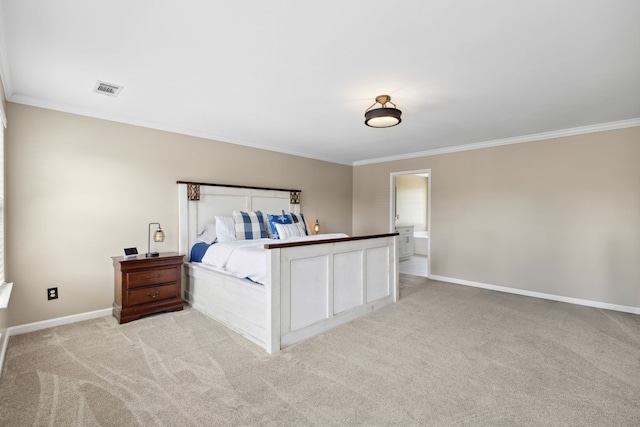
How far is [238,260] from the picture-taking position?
3.14 metres

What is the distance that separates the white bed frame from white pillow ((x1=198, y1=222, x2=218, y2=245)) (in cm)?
9

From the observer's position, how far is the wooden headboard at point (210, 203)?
3982 millimetres

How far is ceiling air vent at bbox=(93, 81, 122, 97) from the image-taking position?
2.67 m

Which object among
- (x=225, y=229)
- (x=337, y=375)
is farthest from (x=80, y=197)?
(x=337, y=375)

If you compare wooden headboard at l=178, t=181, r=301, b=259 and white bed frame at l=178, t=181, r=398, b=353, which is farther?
wooden headboard at l=178, t=181, r=301, b=259

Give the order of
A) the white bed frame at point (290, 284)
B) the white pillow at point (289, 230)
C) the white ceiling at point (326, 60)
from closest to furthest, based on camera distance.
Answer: the white ceiling at point (326, 60) → the white bed frame at point (290, 284) → the white pillow at point (289, 230)

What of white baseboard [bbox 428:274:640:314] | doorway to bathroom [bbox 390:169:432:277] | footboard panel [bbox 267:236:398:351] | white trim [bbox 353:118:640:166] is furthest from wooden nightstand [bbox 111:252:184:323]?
doorway to bathroom [bbox 390:169:432:277]

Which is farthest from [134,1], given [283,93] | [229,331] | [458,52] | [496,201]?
[496,201]

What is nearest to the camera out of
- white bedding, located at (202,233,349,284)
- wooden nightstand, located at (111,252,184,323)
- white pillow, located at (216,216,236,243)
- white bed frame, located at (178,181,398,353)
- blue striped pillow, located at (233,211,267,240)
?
white bed frame, located at (178,181,398,353)

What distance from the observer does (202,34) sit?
1.92 m

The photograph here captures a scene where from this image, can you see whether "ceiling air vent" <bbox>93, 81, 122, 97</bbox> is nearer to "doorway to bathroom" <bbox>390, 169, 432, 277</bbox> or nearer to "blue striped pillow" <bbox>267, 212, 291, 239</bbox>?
"blue striped pillow" <bbox>267, 212, 291, 239</bbox>

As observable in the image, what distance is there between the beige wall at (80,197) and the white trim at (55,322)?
0.04m

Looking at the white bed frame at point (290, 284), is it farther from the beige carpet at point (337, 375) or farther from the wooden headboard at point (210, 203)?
the beige carpet at point (337, 375)

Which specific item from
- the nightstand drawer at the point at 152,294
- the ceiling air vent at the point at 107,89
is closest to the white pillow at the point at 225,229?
the nightstand drawer at the point at 152,294
